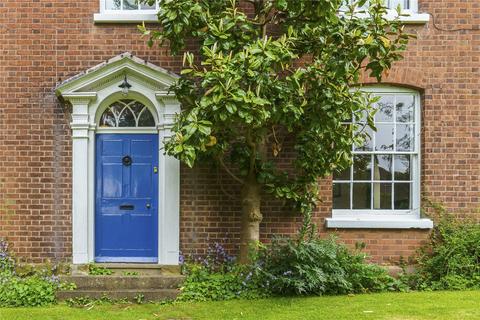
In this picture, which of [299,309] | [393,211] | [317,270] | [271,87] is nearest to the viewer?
[271,87]

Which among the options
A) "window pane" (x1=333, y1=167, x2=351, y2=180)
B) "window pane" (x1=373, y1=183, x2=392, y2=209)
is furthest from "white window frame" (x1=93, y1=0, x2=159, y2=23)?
"window pane" (x1=373, y1=183, x2=392, y2=209)

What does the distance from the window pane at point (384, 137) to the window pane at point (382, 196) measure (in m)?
0.63

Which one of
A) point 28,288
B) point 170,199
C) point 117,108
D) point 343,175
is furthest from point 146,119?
point 343,175

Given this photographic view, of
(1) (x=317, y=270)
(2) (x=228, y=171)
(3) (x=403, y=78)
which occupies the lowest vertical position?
(1) (x=317, y=270)

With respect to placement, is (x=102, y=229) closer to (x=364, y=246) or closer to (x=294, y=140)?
(x=294, y=140)

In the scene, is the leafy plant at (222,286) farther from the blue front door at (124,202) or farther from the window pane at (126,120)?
the window pane at (126,120)

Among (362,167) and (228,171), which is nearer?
(228,171)

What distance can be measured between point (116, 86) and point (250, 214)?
115 inches

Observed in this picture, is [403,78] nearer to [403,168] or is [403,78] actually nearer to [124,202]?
[403,168]

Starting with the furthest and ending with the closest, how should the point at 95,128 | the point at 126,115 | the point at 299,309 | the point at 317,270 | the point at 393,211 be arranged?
the point at 393,211
the point at 126,115
the point at 95,128
the point at 317,270
the point at 299,309

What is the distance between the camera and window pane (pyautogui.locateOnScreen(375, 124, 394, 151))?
7605mm

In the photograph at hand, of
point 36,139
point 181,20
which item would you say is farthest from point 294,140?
point 36,139

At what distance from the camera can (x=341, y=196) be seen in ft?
25.1

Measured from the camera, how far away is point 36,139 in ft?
24.1
